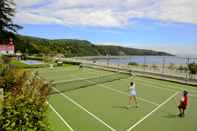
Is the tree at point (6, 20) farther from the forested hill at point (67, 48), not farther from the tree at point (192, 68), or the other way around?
the tree at point (192, 68)

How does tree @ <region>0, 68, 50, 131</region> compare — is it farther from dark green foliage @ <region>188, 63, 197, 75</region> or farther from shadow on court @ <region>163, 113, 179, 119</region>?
dark green foliage @ <region>188, 63, 197, 75</region>

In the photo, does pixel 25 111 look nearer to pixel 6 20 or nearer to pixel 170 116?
pixel 170 116

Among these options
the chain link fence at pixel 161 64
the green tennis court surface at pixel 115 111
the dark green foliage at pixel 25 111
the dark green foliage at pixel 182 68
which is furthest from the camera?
the dark green foliage at pixel 182 68

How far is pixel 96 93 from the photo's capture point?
2067cm

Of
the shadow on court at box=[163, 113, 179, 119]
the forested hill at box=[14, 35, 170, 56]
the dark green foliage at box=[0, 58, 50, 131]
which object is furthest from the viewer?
the forested hill at box=[14, 35, 170, 56]

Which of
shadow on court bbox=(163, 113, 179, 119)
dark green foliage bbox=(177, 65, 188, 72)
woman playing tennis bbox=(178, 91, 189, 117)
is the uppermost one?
dark green foliage bbox=(177, 65, 188, 72)

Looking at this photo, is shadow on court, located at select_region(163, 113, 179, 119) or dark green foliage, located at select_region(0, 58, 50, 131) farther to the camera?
shadow on court, located at select_region(163, 113, 179, 119)

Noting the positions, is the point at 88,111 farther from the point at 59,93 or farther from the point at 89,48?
the point at 89,48

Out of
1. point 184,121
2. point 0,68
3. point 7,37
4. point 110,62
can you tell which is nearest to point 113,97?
point 184,121

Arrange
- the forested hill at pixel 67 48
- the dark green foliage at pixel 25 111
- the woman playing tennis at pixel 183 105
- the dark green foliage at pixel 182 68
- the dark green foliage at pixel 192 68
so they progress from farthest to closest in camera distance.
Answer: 1. the forested hill at pixel 67 48
2. the dark green foliage at pixel 182 68
3. the dark green foliage at pixel 192 68
4. the woman playing tennis at pixel 183 105
5. the dark green foliage at pixel 25 111

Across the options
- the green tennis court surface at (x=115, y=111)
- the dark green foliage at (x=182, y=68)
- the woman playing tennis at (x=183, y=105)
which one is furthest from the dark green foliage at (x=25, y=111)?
the dark green foliage at (x=182, y=68)

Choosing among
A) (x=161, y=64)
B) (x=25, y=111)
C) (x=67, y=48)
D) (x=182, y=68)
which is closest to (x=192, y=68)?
(x=182, y=68)

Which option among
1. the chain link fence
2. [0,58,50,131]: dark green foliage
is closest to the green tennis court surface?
[0,58,50,131]: dark green foliage

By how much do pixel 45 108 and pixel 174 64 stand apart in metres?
24.5
